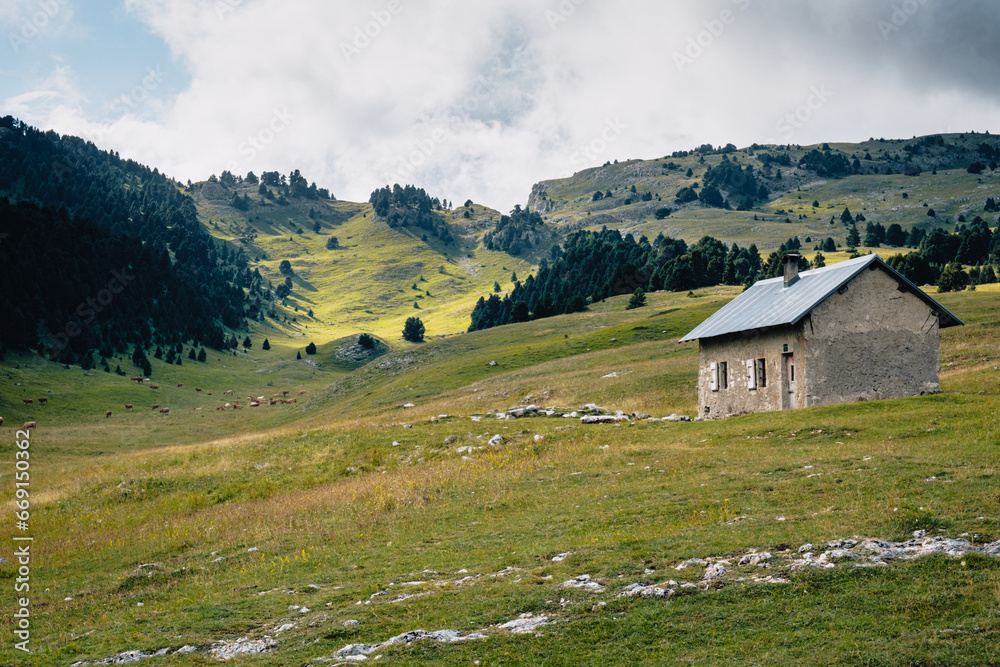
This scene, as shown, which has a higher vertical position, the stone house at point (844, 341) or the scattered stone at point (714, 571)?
the stone house at point (844, 341)

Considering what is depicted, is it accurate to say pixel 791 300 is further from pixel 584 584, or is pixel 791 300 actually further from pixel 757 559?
pixel 584 584

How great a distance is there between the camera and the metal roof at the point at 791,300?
1395 inches

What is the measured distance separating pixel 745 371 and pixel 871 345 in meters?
6.41

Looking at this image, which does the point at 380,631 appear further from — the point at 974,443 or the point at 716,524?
the point at 974,443

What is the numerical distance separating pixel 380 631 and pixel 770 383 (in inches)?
1182

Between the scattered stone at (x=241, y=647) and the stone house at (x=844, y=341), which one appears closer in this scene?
the scattered stone at (x=241, y=647)

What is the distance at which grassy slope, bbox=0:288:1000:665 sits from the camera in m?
10.8

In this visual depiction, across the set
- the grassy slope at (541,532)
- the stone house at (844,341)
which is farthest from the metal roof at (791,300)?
the grassy slope at (541,532)

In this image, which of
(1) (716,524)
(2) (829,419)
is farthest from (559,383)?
(1) (716,524)

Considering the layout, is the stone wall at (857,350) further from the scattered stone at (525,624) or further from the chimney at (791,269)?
the scattered stone at (525,624)

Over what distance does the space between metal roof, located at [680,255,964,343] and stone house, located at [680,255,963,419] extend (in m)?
0.09

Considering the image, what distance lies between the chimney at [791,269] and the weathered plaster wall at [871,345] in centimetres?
563

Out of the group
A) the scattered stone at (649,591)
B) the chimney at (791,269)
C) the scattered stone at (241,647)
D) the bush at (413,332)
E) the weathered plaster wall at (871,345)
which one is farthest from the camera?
the bush at (413,332)

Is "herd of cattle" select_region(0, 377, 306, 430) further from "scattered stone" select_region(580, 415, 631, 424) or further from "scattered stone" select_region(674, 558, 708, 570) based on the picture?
"scattered stone" select_region(674, 558, 708, 570)
